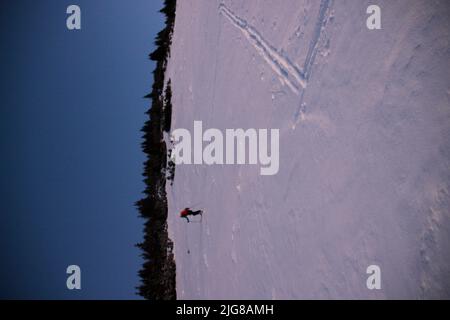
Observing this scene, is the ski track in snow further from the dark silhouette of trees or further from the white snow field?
the dark silhouette of trees

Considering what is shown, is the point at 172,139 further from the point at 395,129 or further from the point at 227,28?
the point at 395,129

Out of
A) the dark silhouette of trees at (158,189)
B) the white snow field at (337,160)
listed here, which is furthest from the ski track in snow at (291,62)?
the dark silhouette of trees at (158,189)

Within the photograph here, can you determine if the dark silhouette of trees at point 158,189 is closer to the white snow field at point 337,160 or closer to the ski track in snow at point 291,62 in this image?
the white snow field at point 337,160

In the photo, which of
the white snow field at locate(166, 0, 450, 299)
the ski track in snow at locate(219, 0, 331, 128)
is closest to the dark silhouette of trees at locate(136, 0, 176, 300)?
the white snow field at locate(166, 0, 450, 299)

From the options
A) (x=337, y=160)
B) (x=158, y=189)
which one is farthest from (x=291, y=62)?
(x=158, y=189)

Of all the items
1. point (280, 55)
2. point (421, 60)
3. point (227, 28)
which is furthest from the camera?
point (227, 28)

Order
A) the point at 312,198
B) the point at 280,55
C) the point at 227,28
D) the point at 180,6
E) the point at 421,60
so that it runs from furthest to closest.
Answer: the point at 180,6 → the point at 227,28 → the point at 280,55 → the point at 312,198 → the point at 421,60
